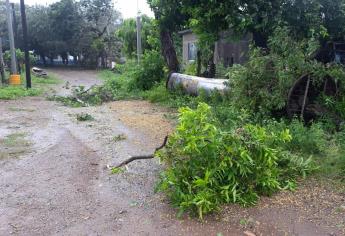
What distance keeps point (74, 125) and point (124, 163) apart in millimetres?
3873

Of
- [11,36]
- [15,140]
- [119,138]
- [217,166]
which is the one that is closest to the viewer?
[217,166]

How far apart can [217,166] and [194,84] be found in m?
7.66

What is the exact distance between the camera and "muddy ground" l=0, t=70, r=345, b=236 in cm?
386

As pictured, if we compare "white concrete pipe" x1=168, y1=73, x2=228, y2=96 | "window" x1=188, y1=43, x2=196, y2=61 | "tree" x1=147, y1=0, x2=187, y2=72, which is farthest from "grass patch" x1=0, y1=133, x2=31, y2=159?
"window" x1=188, y1=43, x2=196, y2=61

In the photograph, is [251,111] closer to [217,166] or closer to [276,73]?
[276,73]

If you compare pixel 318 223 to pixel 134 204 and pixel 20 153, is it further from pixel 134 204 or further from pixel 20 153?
pixel 20 153

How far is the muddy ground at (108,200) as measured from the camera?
152 inches

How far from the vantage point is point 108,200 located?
4.55 m

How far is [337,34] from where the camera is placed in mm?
8773

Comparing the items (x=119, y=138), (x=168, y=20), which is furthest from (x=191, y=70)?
(x=119, y=138)

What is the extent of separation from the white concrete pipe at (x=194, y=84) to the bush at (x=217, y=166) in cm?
482

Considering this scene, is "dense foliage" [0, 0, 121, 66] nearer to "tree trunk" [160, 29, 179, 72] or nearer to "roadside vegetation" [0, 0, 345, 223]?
"roadside vegetation" [0, 0, 345, 223]

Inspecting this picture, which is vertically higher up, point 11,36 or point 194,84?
point 11,36

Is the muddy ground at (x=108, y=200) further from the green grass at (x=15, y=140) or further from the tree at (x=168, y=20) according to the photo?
the tree at (x=168, y=20)
